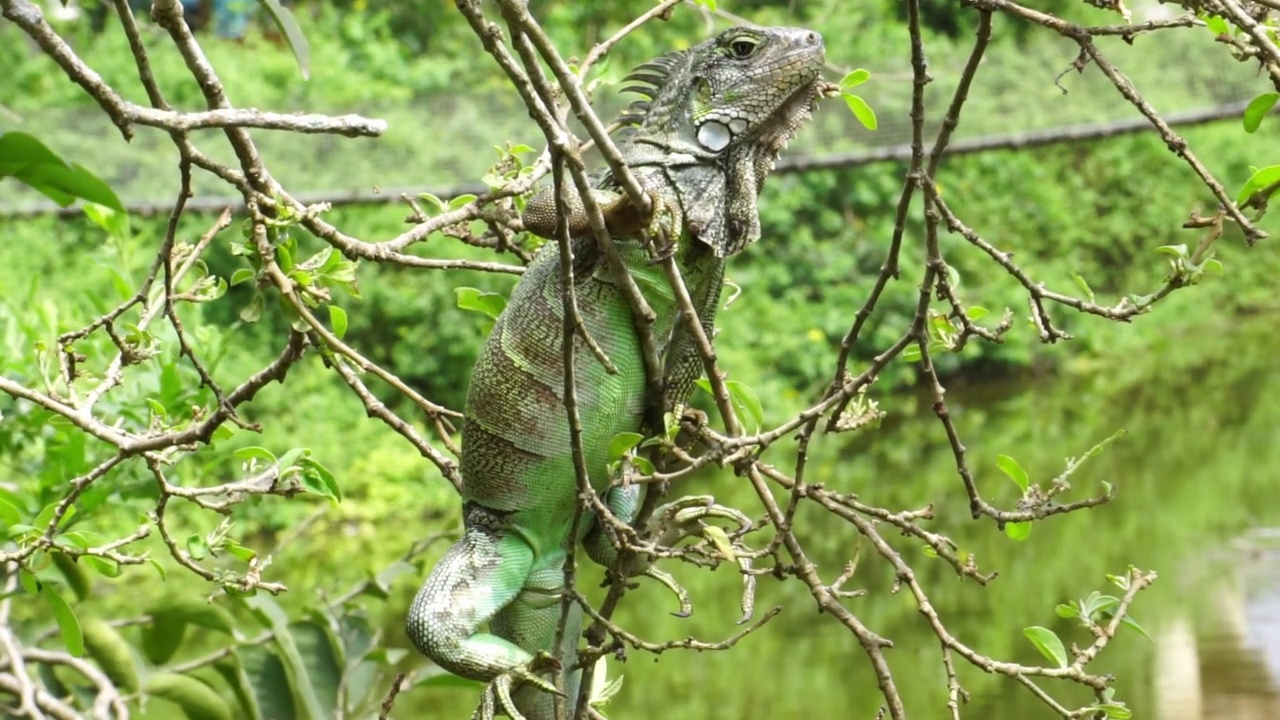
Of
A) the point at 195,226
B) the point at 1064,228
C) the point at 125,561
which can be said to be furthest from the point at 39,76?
the point at 125,561

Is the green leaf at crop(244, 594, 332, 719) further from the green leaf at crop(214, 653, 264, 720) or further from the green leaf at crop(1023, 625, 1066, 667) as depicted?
the green leaf at crop(1023, 625, 1066, 667)

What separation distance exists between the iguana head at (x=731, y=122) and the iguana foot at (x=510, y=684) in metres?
0.44

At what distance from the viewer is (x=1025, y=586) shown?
4574 mm

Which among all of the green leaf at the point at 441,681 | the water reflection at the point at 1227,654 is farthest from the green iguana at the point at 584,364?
the water reflection at the point at 1227,654

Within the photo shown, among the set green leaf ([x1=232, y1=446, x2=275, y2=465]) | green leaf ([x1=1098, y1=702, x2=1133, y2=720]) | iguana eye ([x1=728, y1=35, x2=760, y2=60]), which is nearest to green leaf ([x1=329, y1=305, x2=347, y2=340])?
green leaf ([x1=232, y1=446, x2=275, y2=465])

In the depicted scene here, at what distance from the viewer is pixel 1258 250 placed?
1102cm

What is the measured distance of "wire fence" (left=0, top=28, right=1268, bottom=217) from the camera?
676 cm

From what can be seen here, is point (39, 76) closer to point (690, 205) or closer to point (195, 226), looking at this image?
point (195, 226)

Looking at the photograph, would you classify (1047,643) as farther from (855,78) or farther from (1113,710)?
(855,78)

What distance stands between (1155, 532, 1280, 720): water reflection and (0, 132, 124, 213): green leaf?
3.19 metres

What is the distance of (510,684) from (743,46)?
0.68 metres

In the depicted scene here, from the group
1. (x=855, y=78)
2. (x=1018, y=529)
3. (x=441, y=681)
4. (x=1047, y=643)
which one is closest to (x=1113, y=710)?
(x=1047, y=643)

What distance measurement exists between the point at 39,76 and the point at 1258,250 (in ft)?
27.6

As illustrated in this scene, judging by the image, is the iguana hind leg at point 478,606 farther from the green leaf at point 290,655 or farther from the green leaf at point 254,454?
the green leaf at point 290,655
